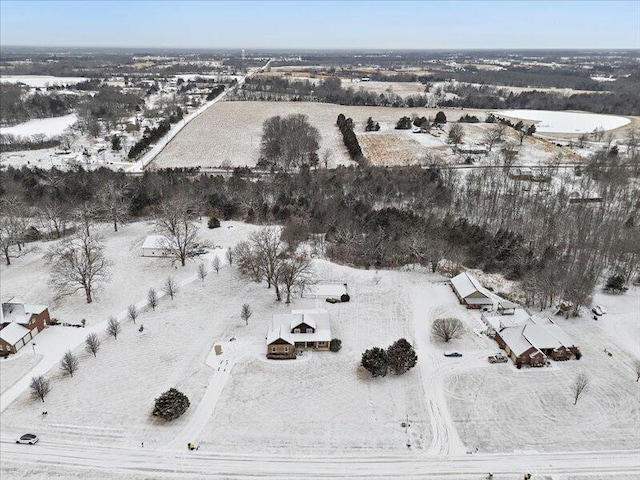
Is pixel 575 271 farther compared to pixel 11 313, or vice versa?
pixel 575 271

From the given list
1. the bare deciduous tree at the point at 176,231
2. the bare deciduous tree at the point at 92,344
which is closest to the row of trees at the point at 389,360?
the bare deciduous tree at the point at 92,344

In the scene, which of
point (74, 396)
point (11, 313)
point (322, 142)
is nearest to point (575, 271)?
point (74, 396)

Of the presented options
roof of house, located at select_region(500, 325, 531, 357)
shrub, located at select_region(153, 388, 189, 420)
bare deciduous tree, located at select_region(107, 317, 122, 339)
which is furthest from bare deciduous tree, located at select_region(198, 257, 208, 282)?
roof of house, located at select_region(500, 325, 531, 357)

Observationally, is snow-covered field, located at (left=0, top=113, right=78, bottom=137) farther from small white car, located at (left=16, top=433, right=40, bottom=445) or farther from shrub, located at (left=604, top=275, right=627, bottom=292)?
shrub, located at (left=604, top=275, right=627, bottom=292)

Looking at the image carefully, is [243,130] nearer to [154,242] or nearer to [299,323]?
[154,242]

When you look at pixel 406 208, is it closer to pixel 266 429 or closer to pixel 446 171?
pixel 446 171

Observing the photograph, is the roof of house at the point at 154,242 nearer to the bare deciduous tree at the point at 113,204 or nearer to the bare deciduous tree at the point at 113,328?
the bare deciduous tree at the point at 113,204

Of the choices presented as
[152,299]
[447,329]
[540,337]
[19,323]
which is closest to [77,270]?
[19,323]

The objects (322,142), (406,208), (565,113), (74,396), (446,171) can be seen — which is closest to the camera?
(74,396)

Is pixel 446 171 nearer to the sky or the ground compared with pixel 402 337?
nearer to the sky
